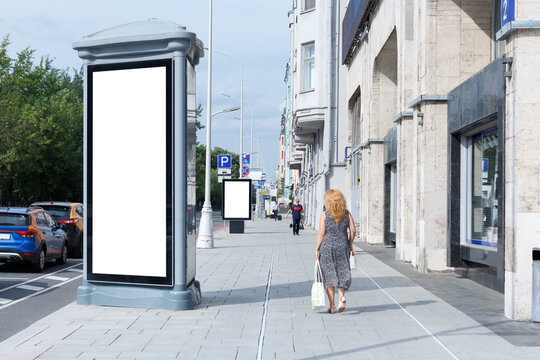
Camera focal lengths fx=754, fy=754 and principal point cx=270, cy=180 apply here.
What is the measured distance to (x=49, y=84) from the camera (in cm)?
5416

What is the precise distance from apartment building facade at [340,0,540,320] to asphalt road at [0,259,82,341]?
20.0 feet

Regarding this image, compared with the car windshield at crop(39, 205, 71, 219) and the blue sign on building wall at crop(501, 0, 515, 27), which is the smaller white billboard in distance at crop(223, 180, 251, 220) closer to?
the car windshield at crop(39, 205, 71, 219)

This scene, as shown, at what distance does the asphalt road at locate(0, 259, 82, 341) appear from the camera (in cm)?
950

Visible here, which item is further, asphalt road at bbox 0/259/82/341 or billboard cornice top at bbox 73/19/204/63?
billboard cornice top at bbox 73/19/204/63

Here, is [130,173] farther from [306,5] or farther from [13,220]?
[306,5]

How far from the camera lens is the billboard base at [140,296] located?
982 centimetres

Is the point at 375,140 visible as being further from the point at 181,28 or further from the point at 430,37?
the point at 181,28

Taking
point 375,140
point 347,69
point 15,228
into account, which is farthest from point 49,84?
point 15,228

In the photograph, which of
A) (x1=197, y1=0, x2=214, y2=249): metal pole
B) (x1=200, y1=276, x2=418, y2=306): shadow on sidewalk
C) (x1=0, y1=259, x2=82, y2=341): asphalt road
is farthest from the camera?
(x1=197, y1=0, x2=214, y2=249): metal pole

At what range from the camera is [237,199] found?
1351 inches

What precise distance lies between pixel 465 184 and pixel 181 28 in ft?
23.6

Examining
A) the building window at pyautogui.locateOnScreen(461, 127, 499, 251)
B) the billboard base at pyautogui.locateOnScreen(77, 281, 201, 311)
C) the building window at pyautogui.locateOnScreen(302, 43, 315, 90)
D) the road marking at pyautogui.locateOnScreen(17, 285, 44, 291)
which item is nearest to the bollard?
the building window at pyautogui.locateOnScreen(461, 127, 499, 251)

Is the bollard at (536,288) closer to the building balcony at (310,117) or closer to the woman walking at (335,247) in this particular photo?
the woman walking at (335,247)

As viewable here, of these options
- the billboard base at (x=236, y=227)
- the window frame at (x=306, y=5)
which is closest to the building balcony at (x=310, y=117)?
the window frame at (x=306, y=5)
